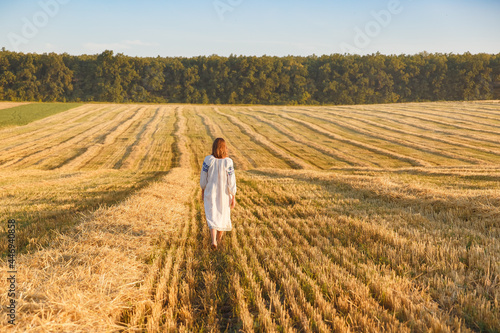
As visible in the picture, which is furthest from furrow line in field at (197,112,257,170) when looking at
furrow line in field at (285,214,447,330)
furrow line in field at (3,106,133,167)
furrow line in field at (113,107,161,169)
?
furrow line in field at (285,214,447,330)

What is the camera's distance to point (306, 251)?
5.91 m

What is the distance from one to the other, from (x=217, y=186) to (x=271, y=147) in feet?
72.6

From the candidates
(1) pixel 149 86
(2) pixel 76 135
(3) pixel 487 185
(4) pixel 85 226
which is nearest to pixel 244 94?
(1) pixel 149 86

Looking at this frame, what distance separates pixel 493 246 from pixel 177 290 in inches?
208

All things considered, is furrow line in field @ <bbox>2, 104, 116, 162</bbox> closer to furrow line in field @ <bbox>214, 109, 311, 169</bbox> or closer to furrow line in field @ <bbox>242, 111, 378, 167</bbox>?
furrow line in field @ <bbox>214, 109, 311, 169</bbox>

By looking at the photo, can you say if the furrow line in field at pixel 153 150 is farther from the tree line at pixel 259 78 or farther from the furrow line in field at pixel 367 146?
the tree line at pixel 259 78

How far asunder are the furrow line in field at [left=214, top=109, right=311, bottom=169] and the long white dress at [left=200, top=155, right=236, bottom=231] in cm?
1580

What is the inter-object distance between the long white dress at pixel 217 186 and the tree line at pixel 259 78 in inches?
2920

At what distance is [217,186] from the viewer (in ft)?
21.8

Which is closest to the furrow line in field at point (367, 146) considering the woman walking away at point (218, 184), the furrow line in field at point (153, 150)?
the furrow line in field at point (153, 150)

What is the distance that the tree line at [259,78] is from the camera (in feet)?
249

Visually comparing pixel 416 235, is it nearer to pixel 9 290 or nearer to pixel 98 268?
pixel 98 268

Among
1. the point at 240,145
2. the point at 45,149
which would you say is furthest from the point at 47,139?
the point at 240,145

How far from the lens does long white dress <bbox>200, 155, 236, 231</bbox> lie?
21.6ft
